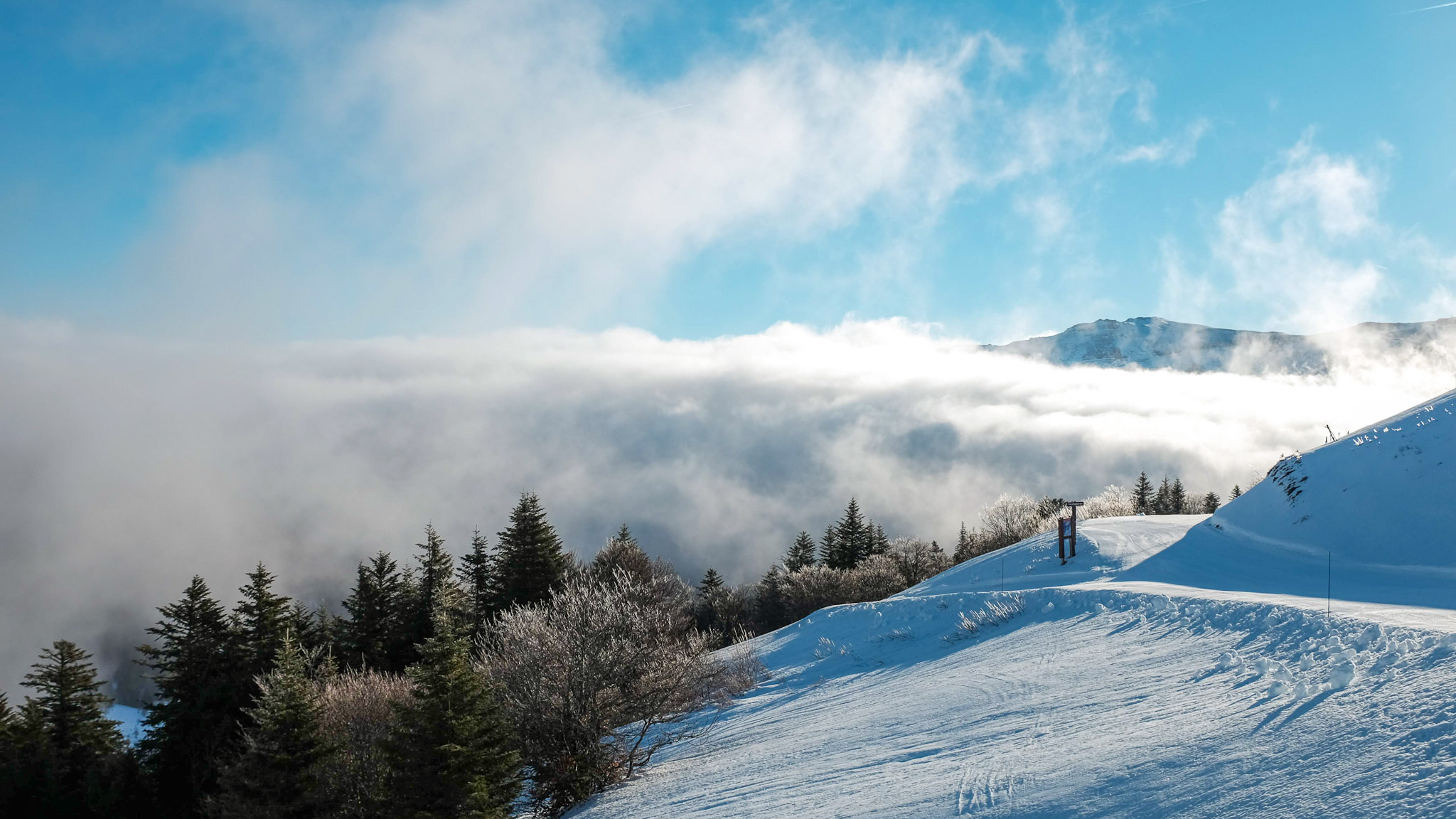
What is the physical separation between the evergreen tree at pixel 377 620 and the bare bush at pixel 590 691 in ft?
69.6

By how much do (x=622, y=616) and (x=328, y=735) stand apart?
8823 millimetres

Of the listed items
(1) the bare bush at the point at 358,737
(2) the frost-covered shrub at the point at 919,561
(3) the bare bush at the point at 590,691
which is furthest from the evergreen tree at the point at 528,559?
(2) the frost-covered shrub at the point at 919,561

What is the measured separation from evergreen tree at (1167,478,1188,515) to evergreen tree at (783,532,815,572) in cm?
4056

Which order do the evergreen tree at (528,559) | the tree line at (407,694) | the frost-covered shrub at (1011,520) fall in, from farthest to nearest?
the frost-covered shrub at (1011,520) < the evergreen tree at (528,559) < the tree line at (407,694)

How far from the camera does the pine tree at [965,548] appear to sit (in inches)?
2763

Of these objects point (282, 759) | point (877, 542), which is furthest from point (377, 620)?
point (877, 542)

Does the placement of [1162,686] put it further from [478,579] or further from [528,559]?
[478,579]

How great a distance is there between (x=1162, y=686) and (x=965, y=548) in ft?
212

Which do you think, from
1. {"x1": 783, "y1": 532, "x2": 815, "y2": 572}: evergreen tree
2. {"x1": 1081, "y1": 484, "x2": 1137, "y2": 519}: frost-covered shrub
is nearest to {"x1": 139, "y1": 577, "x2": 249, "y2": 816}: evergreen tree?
{"x1": 783, "y1": 532, "x2": 815, "y2": 572}: evergreen tree

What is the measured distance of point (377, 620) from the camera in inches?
1513

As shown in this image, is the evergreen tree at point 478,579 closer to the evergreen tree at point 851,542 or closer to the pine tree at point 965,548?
the evergreen tree at point 851,542

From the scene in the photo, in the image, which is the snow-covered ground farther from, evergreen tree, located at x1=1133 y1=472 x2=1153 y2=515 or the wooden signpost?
evergreen tree, located at x1=1133 y1=472 x2=1153 y2=515

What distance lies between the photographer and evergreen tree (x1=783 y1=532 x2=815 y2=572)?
76.9 meters

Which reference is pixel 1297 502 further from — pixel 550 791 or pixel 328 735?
pixel 328 735
